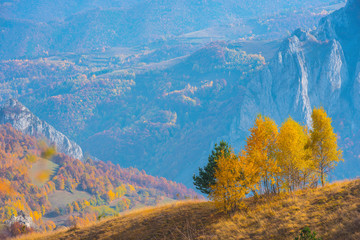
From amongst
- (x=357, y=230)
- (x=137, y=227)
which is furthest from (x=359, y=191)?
(x=137, y=227)

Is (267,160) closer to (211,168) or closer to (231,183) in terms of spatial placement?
(231,183)

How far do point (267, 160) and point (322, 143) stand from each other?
13.9 meters

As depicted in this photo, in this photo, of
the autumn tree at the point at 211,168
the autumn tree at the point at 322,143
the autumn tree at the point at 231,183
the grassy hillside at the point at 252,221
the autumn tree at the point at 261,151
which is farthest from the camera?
the autumn tree at the point at 322,143

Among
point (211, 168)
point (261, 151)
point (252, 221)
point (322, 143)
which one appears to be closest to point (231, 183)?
point (252, 221)

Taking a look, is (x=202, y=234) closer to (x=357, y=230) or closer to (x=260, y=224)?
(x=260, y=224)

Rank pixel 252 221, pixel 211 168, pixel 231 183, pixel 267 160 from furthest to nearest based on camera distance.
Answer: pixel 211 168
pixel 267 160
pixel 231 183
pixel 252 221

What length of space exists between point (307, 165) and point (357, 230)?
23.8 metres

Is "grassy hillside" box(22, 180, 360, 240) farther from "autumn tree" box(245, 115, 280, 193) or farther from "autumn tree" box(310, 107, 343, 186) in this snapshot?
"autumn tree" box(310, 107, 343, 186)

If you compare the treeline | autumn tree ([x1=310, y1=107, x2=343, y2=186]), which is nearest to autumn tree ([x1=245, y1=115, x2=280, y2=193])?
the treeline

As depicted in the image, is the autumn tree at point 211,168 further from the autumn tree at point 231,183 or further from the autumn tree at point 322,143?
the autumn tree at point 322,143

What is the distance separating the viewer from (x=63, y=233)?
3831 centimetres

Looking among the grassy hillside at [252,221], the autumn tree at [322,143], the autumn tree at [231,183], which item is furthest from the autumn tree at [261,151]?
the autumn tree at [322,143]

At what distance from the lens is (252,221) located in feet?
98.2

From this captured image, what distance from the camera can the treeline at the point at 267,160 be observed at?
33.8 metres
